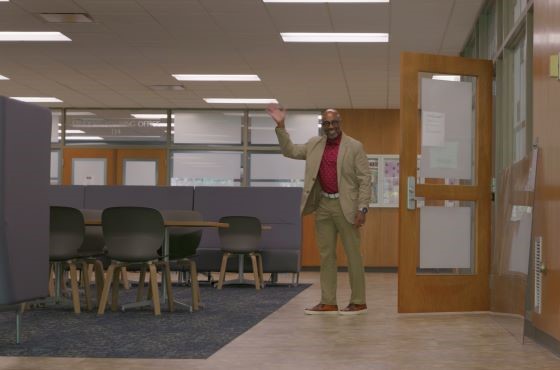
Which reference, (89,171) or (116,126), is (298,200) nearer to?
(116,126)

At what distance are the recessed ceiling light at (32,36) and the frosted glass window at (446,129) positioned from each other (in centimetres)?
480

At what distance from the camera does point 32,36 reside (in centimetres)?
952

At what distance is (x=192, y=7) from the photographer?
27.0 ft

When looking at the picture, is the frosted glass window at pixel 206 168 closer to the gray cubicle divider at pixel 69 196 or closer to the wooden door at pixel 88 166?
the wooden door at pixel 88 166

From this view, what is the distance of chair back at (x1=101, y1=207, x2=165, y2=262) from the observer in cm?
591

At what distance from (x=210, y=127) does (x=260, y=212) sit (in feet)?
15.6

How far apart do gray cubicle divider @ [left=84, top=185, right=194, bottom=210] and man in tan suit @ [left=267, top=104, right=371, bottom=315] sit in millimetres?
4399

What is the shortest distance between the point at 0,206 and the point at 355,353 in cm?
180

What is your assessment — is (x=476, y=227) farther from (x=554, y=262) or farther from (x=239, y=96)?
(x=239, y=96)

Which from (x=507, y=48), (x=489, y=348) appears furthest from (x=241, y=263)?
(x=489, y=348)

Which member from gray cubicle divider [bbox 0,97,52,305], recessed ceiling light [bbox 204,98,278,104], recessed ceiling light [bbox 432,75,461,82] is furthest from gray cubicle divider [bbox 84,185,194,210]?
gray cubicle divider [bbox 0,97,52,305]

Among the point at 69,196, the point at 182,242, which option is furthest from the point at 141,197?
the point at 182,242

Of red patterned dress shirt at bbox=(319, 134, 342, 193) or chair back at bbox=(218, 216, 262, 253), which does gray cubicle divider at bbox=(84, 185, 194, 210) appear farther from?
red patterned dress shirt at bbox=(319, 134, 342, 193)

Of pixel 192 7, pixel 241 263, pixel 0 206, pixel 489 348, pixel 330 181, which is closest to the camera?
pixel 0 206
